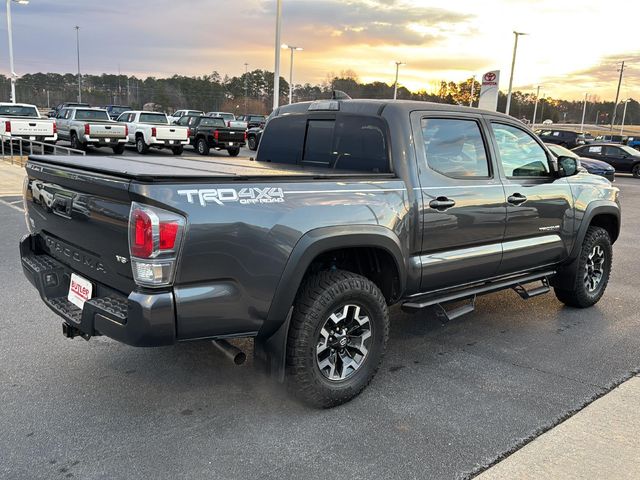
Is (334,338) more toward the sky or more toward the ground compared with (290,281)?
more toward the ground

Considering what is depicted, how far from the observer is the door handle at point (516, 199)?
446 centimetres

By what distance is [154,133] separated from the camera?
21.6 meters

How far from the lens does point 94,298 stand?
3.09 meters

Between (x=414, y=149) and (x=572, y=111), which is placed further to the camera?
(x=572, y=111)

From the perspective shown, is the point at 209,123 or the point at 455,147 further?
the point at 209,123

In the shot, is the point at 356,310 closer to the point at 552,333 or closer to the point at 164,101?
the point at 552,333

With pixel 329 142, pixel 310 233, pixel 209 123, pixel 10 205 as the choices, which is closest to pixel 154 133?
pixel 209 123

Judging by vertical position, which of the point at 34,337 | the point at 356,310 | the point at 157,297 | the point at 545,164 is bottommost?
the point at 34,337

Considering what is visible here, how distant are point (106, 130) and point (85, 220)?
62.6ft

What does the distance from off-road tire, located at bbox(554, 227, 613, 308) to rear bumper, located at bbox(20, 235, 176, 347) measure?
4.21 metres

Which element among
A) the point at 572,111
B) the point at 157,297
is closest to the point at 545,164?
the point at 157,297

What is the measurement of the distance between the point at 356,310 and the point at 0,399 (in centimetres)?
229

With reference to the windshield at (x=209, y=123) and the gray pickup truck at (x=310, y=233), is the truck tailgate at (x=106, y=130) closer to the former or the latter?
the windshield at (x=209, y=123)

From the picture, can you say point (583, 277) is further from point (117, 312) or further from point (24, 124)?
point (24, 124)
